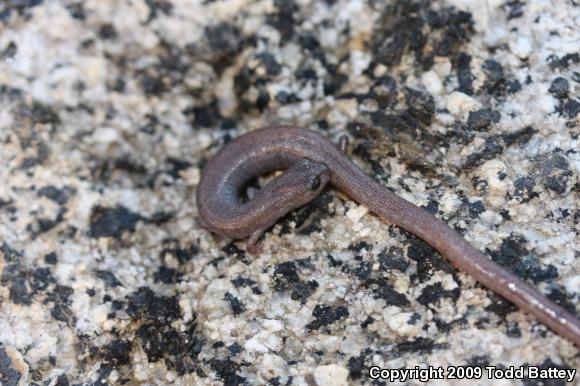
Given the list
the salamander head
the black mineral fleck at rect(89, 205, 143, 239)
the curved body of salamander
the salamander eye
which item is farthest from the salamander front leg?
the black mineral fleck at rect(89, 205, 143, 239)

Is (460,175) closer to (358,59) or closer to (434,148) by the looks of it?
(434,148)

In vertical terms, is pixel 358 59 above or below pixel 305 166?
above

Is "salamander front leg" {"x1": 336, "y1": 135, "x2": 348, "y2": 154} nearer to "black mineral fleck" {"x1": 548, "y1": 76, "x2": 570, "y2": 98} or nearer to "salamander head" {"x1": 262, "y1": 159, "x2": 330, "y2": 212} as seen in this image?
"salamander head" {"x1": 262, "y1": 159, "x2": 330, "y2": 212}

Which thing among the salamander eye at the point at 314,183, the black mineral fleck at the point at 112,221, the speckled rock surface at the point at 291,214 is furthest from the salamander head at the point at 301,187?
the black mineral fleck at the point at 112,221

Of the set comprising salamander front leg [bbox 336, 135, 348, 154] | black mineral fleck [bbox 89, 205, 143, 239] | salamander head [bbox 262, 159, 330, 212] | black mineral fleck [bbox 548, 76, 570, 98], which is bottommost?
black mineral fleck [bbox 89, 205, 143, 239]

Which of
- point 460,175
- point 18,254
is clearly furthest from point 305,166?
point 18,254

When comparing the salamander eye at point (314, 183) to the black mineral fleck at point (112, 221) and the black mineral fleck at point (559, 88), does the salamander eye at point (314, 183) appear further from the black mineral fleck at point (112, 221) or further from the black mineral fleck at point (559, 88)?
the black mineral fleck at point (559, 88)

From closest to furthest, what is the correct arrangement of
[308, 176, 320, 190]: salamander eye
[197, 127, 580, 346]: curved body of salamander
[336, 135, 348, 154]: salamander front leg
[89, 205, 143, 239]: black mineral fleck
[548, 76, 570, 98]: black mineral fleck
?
1. [197, 127, 580, 346]: curved body of salamander
2. [548, 76, 570, 98]: black mineral fleck
3. [308, 176, 320, 190]: salamander eye
4. [89, 205, 143, 239]: black mineral fleck
5. [336, 135, 348, 154]: salamander front leg

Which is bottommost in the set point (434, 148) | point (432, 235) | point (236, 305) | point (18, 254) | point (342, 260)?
point (18, 254)
